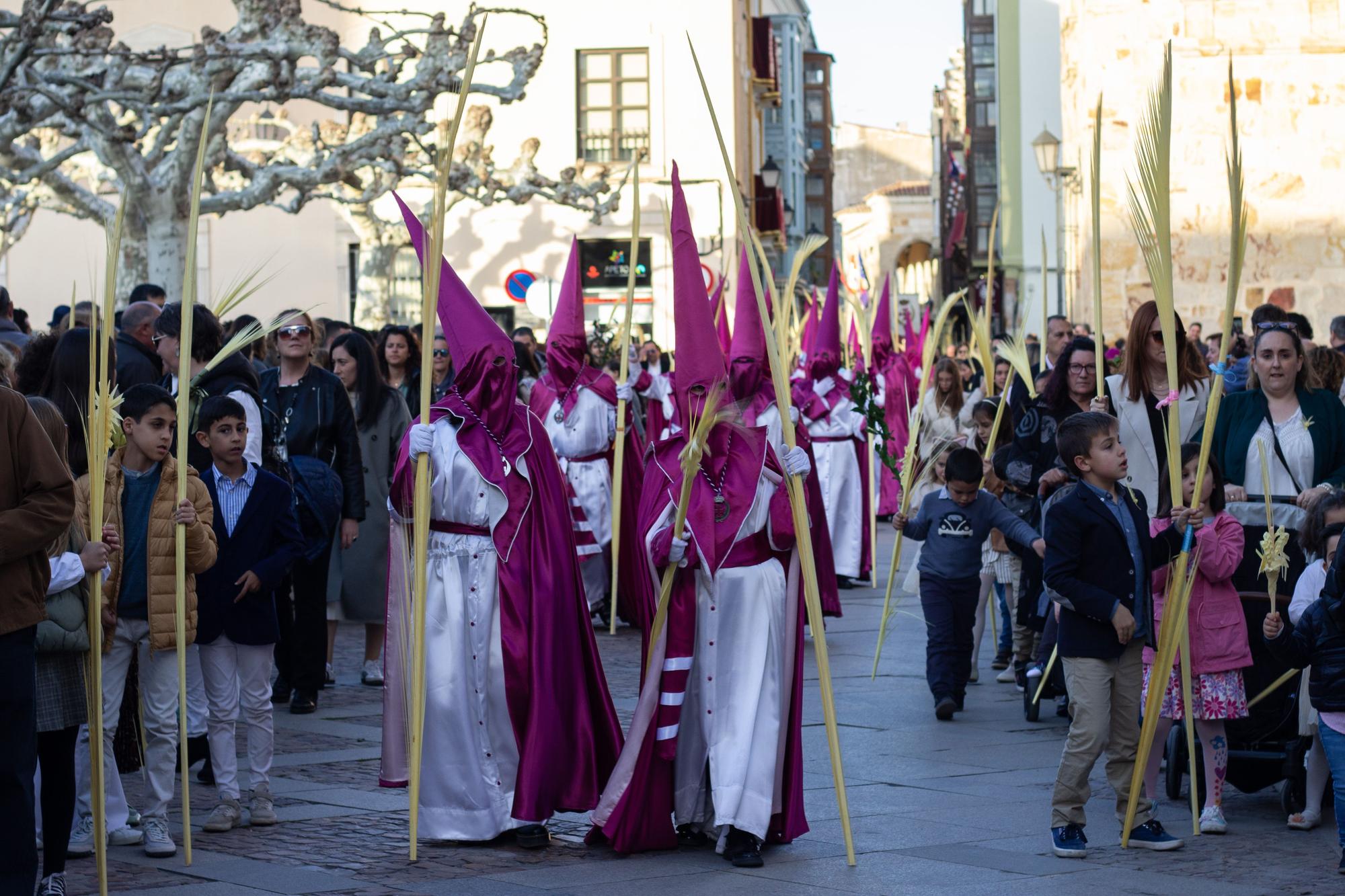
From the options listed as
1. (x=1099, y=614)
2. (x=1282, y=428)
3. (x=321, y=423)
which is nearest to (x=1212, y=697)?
(x=1099, y=614)

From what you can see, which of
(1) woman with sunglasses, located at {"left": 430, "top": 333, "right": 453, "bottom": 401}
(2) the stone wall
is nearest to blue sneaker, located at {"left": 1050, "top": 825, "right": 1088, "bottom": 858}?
(1) woman with sunglasses, located at {"left": 430, "top": 333, "right": 453, "bottom": 401}

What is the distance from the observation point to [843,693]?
34.4ft

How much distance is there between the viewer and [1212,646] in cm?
710

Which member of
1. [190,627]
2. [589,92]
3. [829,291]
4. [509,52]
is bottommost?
[190,627]

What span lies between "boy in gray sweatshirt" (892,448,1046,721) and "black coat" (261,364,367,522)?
110 inches

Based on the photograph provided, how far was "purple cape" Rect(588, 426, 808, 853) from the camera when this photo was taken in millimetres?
6551

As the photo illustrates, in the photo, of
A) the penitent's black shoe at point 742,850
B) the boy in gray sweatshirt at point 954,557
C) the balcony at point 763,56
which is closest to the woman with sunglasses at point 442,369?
the boy in gray sweatshirt at point 954,557

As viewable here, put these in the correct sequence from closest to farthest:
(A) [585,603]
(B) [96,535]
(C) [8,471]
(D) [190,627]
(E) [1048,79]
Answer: (C) [8,471], (B) [96,535], (D) [190,627], (A) [585,603], (E) [1048,79]

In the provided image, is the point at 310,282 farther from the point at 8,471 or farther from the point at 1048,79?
the point at 8,471

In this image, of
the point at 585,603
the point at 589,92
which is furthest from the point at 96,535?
the point at 589,92

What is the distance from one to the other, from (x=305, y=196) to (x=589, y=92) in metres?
15.8

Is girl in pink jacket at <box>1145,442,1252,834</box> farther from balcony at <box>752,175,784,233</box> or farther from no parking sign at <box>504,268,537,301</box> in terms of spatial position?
balcony at <box>752,175,784,233</box>

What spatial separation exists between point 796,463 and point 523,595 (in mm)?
1142

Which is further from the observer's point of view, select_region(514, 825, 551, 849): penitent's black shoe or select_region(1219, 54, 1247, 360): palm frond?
select_region(514, 825, 551, 849): penitent's black shoe
